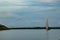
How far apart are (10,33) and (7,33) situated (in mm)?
590

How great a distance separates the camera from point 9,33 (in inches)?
1519

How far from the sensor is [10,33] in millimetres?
38625

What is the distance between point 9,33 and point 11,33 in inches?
14.1

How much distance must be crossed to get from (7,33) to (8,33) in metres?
0.16

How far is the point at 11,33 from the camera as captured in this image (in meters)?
38.4

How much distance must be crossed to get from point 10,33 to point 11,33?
0.25 meters

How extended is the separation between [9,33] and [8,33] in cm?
34

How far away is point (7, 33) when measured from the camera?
38.2m

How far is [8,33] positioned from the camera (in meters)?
38.3

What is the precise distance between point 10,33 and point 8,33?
44 cm
